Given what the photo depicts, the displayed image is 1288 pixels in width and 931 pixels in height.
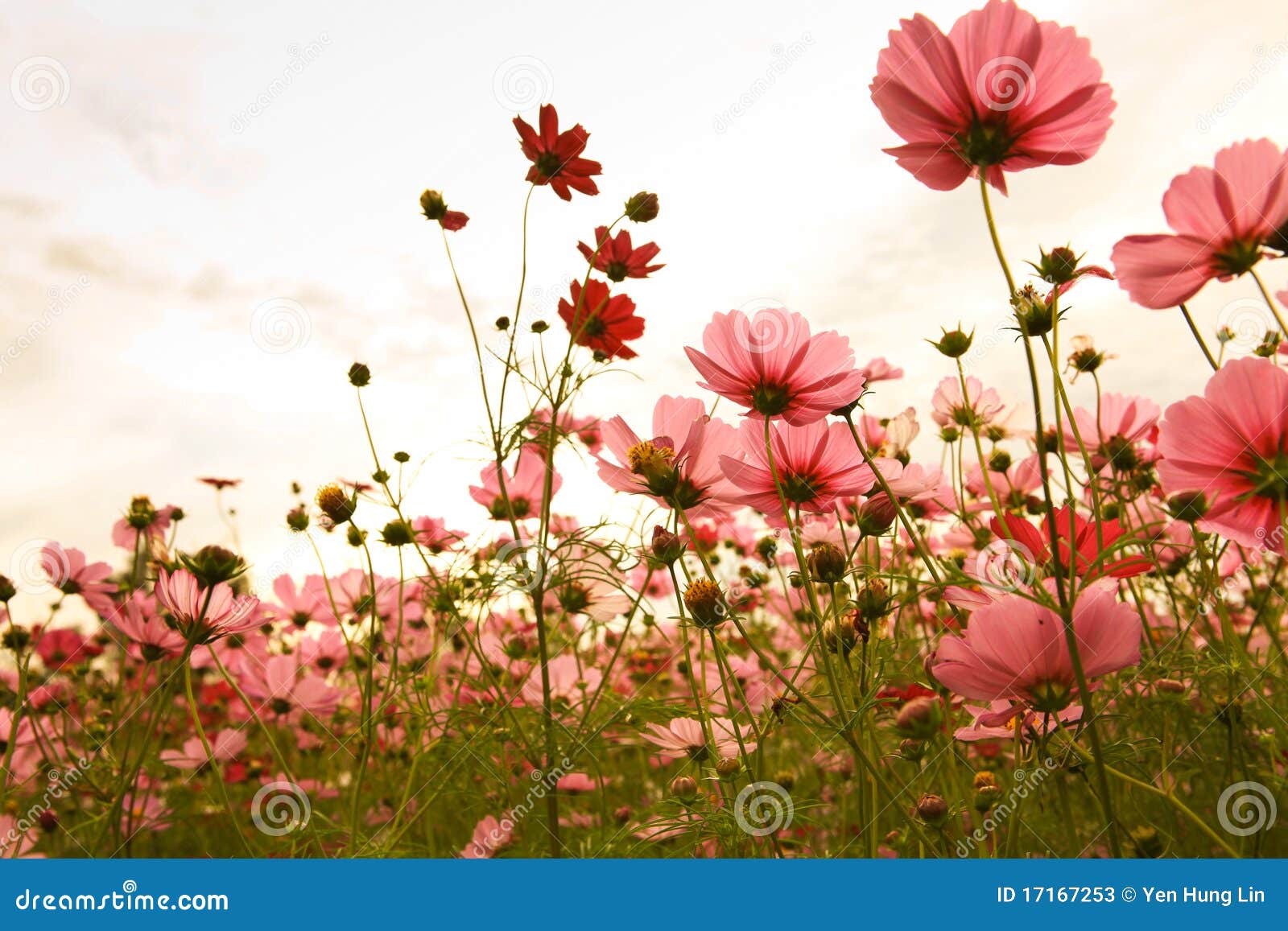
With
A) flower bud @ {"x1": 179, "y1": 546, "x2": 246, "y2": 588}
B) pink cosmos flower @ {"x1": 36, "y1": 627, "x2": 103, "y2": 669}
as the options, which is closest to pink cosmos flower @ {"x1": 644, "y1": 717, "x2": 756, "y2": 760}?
flower bud @ {"x1": 179, "y1": 546, "x2": 246, "y2": 588}

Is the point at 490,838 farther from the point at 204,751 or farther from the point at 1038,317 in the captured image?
the point at 1038,317

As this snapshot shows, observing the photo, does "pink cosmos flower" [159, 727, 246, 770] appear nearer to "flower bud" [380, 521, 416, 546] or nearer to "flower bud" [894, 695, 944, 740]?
"flower bud" [380, 521, 416, 546]

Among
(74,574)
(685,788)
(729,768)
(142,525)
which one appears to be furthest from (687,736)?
(74,574)

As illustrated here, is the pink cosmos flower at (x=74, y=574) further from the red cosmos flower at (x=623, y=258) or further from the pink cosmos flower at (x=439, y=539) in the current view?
the red cosmos flower at (x=623, y=258)

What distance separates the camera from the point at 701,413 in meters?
0.73

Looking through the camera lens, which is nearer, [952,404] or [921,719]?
[921,719]

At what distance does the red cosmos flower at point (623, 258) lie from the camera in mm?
1033

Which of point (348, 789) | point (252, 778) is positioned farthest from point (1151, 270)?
point (252, 778)

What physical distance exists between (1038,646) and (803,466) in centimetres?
26

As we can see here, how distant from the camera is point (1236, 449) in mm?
489

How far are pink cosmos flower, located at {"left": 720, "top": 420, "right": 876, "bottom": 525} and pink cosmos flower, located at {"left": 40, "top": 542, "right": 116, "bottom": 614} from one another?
43.6 inches

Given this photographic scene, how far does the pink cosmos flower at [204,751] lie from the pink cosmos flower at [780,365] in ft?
2.57

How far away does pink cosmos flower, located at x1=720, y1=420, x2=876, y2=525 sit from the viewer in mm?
662

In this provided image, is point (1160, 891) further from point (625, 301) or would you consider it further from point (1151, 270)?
point (625, 301)
